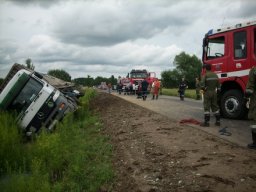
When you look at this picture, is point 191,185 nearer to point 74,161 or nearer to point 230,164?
point 230,164

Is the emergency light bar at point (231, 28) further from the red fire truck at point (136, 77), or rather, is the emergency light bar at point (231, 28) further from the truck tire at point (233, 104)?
the red fire truck at point (136, 77)

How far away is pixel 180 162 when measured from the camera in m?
7.01

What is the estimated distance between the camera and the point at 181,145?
8.31 metres

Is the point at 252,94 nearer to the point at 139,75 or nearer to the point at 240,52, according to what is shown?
the point at 240,52

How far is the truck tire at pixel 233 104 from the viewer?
483 inches

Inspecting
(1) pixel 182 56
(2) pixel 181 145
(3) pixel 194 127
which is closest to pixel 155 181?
(2) pixel 181 145

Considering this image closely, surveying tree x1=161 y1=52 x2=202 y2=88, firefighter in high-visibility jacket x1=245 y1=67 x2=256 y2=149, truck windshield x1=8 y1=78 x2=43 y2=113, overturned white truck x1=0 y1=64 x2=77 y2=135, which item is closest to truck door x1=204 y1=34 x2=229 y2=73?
firefighter in high-visibility jacket x1=245 y1=67 x2=256 y2=149

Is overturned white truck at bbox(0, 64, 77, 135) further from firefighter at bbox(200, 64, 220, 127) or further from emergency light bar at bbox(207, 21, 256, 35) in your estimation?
emergency light bar at bbox(207, 21, 256, 35)

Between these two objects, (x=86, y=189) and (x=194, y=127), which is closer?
(x=86, y=189)

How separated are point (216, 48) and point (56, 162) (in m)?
7.37

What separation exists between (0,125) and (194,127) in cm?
527

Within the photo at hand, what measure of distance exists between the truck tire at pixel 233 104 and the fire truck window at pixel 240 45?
3.95ft

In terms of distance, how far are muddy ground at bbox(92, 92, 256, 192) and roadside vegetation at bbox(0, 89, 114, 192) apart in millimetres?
384

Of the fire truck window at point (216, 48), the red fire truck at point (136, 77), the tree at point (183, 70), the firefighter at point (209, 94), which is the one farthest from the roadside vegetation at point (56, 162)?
the tree at point (183, 70)
